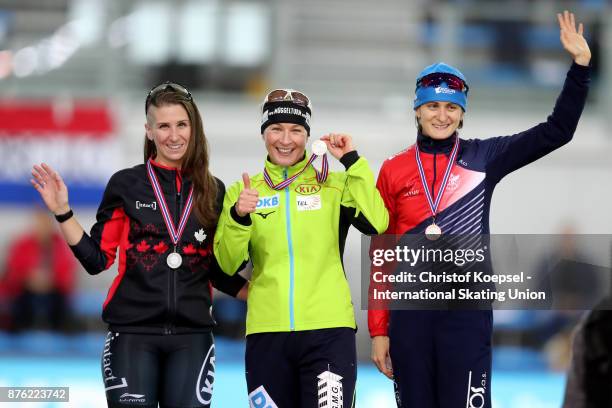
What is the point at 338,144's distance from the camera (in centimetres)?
379

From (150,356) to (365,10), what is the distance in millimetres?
10531

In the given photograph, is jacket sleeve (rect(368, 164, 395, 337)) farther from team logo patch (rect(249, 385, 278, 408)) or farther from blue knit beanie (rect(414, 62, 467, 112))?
team logo patch (rect(249, 385, 278, 408))

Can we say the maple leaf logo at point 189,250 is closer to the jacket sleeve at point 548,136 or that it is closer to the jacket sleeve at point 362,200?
the jacket sleeve at point 362,200

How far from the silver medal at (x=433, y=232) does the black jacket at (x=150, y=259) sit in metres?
0.78

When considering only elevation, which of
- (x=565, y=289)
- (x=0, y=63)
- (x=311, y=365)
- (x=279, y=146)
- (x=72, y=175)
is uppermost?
(x=0, y=63)

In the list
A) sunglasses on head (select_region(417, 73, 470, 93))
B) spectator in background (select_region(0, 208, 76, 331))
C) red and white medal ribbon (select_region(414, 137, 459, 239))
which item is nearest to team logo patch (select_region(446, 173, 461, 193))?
red and white medal ribbon (select_region(414, 137, 459, 239))

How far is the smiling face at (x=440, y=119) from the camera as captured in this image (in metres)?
3.90

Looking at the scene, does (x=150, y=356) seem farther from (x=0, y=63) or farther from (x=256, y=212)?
(x=0, y=63)

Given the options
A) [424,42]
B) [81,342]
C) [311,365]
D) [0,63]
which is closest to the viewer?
[311,365]

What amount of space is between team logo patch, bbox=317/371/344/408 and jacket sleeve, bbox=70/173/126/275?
3.07ft

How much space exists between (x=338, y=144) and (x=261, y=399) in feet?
3.24

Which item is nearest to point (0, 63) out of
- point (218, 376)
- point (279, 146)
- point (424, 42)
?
point (424, 42)

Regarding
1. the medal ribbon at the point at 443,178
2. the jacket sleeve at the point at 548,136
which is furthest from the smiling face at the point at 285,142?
Result: the jacket sleeve at the point at 548,136

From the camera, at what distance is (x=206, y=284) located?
3805mm
